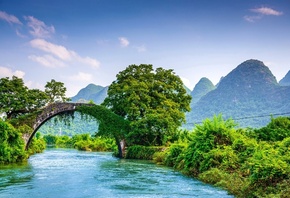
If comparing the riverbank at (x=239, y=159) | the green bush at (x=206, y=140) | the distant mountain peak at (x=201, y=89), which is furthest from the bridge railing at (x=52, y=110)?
the distant mountain peak at (x=201, y=89)

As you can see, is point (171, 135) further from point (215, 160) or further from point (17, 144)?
point (215, 160)

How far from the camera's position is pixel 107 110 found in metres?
30.5

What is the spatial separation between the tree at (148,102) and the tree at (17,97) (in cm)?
669

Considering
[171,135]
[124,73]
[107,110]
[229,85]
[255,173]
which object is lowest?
[255,173]

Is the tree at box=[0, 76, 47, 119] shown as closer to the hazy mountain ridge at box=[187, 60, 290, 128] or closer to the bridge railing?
the bridge railing

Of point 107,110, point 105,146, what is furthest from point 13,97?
point 105,146

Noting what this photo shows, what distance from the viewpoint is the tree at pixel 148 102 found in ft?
97.2

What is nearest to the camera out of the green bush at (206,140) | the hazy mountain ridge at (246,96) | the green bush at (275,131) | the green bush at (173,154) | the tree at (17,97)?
the green bush at (206,140)

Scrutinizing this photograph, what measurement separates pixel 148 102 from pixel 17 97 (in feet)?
35.6

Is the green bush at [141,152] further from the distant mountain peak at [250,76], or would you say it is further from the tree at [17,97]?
the distant mountain peak at [250,76]

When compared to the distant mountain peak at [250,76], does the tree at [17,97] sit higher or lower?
lower

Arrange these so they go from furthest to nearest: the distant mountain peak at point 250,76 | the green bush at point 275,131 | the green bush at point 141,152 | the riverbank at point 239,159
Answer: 1. the distant mountain peak at point 250,76
2. the green bush at point 141,152
3. the green bush at point 275,131
4. the riverbank at point 239,159

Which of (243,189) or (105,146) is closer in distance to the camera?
(243,189)

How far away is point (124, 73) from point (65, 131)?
117 metres
